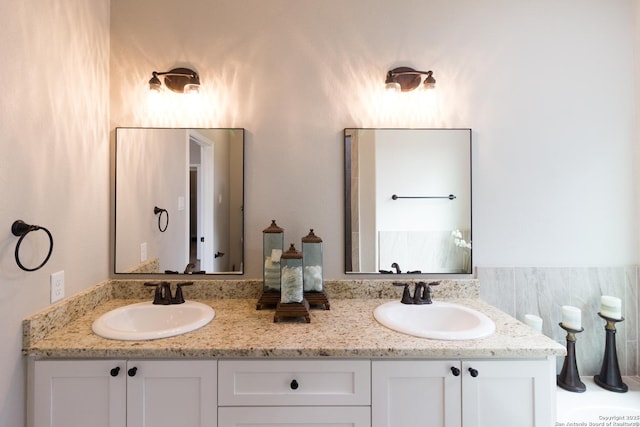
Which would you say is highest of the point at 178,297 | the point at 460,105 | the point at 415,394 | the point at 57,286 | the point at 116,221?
the point at 460,105

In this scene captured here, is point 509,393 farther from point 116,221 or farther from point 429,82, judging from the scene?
point 116,221

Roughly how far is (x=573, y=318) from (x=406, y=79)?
5.02 feet

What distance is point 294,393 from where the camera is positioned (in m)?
1.12

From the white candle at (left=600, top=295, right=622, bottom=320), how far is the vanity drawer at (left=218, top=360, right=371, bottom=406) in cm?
141

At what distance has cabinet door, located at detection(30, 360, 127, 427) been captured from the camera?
111cm

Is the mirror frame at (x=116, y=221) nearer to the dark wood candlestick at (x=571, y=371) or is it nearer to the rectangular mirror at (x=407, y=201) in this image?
the rectangular mirror at (x=407, y=201)

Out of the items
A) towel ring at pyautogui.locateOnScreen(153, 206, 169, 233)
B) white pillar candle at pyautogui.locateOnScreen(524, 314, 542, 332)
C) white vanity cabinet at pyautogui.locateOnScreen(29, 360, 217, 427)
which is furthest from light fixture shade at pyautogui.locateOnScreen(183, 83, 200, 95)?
white pillar candle at pyautogui.locateOnScreen(524, 314, 542, 332)

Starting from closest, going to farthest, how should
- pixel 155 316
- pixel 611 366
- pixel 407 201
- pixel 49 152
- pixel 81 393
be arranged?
1. pixel 81 393
2. pixel 49 152
3. pixel 155 316
4. pixel 611 366
5. pixel 407 201

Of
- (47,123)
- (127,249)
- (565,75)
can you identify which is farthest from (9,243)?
(565,75)

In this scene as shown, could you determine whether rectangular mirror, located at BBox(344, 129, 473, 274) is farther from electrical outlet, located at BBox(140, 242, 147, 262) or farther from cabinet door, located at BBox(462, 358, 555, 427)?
electrical outlet, located at BBox(140, 242, 147, 262)

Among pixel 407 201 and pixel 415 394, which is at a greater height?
pixel 407 201

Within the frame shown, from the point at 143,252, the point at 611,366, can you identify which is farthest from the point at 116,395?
the point at 611,366

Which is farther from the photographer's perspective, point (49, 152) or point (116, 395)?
point (49, 152)

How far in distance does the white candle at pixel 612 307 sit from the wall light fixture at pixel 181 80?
2448mm
